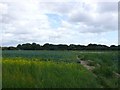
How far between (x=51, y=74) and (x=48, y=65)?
4.45 ft

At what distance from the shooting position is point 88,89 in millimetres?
15133

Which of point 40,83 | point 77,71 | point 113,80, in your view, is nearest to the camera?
point 40,83

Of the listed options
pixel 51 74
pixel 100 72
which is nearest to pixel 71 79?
pixel 51 74

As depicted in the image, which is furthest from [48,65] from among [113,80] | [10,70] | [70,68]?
[113,80]

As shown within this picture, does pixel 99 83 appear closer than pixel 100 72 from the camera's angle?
Yes

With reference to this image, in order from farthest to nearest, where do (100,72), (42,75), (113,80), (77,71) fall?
1. (100,72)
2. (113,80)
3. (77,71)
4. (42,75)

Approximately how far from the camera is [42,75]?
15.7 m

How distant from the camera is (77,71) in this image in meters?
17.1

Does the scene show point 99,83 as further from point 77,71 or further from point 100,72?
point 100,72

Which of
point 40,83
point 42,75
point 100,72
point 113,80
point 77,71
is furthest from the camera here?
point 100,72

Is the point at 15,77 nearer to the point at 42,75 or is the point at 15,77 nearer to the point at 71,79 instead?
the point at 42,75

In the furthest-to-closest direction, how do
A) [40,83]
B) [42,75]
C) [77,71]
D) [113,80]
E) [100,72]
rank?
[100,72] → [113,80] → [77,71] → [42,75] → [40,83]

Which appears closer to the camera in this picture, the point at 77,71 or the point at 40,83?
the point at 40,83

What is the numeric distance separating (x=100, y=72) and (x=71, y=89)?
17.1 ft
